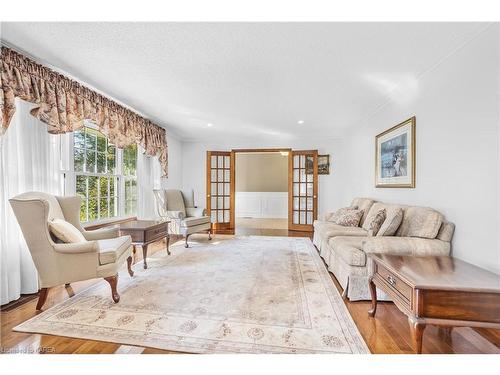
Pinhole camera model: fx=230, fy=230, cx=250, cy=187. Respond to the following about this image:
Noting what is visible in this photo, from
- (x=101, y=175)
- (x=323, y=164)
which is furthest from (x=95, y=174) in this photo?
(x=323, y=164)

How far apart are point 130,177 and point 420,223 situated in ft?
14.9

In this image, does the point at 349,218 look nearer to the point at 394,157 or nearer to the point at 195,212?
the point at 394,157

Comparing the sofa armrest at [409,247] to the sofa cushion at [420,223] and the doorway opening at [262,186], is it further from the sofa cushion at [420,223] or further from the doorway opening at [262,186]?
the doorway opening at [262,186]

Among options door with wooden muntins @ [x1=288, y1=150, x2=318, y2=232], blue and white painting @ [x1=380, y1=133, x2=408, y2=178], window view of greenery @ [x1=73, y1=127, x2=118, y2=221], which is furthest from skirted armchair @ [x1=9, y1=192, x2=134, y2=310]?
door with wooden muntins @ [x1=288, y1=150, x2=318, y2=232]

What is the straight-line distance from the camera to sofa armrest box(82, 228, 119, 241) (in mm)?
2639

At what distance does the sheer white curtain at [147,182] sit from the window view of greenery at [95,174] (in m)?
0.57

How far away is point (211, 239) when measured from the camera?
487 cm

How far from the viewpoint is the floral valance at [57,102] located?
2.07 meters

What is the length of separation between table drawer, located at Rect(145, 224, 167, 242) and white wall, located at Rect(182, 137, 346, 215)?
296 centimetres

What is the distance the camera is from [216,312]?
2008mm

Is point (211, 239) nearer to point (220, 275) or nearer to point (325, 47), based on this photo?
point (220, 275)

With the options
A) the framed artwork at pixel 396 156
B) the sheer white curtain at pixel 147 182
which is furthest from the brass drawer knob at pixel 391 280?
the sheer white curtain at pixel 147 182
